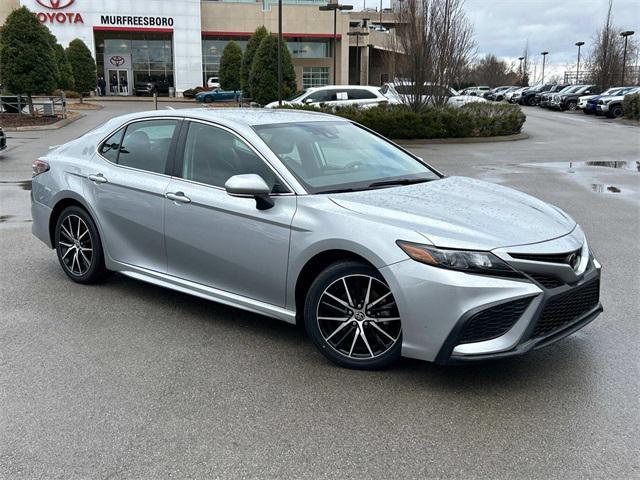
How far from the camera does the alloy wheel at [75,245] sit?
5.80m

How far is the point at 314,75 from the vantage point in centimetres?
6462

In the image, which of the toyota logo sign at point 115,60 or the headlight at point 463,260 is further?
the toyota logo sign at point 115,60

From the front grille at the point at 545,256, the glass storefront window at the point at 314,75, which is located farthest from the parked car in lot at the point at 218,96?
the front grille at the point at 545,256

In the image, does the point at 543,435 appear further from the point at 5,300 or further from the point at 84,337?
the point at 5,300

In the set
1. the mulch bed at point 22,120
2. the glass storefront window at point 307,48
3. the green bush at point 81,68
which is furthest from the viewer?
the glass storefront window at point 307,48

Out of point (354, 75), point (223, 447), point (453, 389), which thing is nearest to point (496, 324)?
point (453, 389)

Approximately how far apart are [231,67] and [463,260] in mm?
A: 50413

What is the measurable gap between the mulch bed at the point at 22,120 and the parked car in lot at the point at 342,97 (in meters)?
9.16

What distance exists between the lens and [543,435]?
3.37 metres

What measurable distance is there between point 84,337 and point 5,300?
1.29 metres

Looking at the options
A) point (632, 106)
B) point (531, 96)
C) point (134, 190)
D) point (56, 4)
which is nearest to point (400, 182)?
→ point (134, 190)

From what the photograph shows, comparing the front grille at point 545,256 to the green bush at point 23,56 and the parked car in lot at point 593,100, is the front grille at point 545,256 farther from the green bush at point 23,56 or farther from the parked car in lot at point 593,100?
the parked car in lot at point 593,100

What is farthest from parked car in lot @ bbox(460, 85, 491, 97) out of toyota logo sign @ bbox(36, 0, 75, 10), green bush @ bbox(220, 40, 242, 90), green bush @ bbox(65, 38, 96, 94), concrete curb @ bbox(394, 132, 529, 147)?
toyota logo sign @ bbox(36, 0, 75, 10)

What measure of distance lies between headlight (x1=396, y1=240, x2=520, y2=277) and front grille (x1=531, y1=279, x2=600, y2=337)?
0.32 metres
